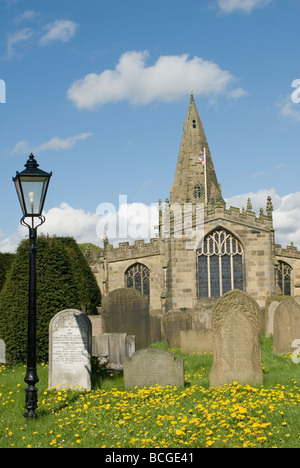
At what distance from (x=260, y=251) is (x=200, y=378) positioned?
1787 centimetres

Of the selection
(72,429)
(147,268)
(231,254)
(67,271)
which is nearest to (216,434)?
(72,429)

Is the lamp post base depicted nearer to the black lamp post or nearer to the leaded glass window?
the black lamp post

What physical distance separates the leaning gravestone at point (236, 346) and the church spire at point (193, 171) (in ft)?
95.8

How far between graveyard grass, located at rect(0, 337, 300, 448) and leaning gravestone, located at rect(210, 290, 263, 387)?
33cm

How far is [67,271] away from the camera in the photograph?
42.3 feet

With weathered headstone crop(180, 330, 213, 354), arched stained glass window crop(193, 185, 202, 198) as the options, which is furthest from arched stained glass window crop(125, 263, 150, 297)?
weathered headstone crop(180, 330, 213, 354)

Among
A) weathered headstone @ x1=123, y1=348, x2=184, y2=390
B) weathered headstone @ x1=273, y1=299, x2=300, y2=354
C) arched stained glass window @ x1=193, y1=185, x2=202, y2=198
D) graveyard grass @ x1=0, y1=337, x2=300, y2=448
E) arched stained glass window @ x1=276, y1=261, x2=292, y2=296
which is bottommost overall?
graveyard grass @ x1=0, y1=337, x2=300, y2=448

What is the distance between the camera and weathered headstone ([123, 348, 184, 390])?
8.68m

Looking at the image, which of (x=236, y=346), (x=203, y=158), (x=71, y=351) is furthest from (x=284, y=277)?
(x=71, y=351)

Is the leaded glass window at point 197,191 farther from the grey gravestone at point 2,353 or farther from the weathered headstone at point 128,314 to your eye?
the grey gravestone at point 2,353

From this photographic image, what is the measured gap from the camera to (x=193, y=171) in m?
39.6

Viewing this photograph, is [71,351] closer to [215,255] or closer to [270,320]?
[270,320]

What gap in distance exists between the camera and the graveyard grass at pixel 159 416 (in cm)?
576
